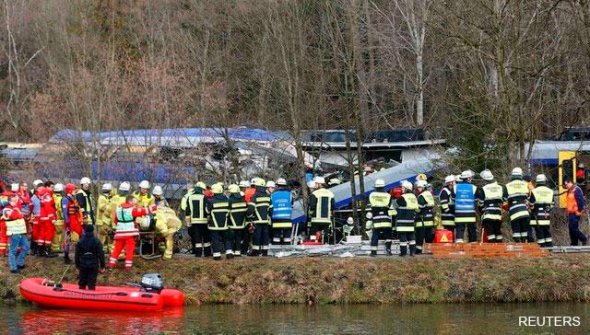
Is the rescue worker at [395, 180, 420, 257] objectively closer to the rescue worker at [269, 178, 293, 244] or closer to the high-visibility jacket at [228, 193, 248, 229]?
the rescue worker at [269, 178, 293, 244]

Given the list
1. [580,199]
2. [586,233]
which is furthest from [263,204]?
[586,233]

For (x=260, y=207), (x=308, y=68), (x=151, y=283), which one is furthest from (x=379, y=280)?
(x=308, y=68)

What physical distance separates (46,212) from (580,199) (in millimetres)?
13281

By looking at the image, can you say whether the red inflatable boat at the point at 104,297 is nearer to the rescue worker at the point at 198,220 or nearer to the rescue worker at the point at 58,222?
the rescue worker at the point at 198,220

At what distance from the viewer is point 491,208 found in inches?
1105

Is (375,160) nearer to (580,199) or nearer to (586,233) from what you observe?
(586,233)

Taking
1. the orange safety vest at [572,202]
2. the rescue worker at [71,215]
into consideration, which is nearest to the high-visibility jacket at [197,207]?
the rescue worker at [71,215]

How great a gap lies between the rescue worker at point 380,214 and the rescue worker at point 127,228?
5.39 metres

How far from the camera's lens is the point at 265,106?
43656mm

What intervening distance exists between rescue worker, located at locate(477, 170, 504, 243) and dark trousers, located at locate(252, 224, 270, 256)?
5.28m

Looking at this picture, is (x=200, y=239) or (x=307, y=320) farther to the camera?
(x=200, y=239)

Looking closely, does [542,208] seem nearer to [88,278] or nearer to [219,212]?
[219,212]

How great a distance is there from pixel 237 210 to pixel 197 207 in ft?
3.33

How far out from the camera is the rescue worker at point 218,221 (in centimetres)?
2766
